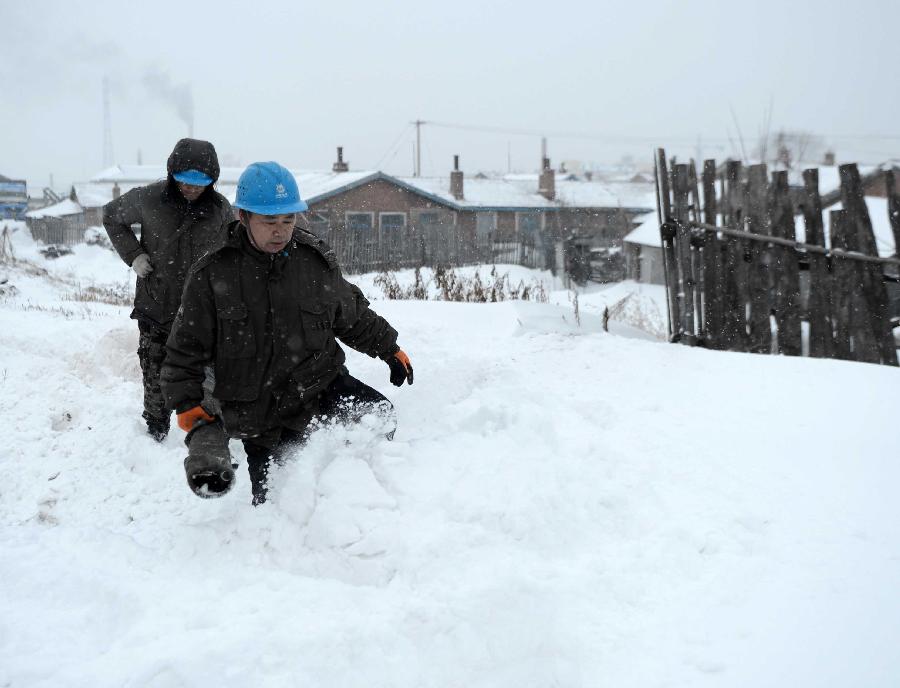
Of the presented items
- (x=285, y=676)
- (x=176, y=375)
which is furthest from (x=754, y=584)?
(x=176, y=375)

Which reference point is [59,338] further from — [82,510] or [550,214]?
[550,214]

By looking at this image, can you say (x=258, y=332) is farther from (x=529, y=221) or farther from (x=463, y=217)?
(x=529, y=221)

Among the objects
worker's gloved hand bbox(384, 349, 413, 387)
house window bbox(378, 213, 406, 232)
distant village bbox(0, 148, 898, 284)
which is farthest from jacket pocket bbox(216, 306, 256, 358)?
house window bbox(378, 213, 406, 232)

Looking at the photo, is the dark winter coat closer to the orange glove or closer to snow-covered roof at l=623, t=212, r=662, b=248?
the orange glove

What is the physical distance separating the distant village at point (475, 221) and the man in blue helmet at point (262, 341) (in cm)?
1365

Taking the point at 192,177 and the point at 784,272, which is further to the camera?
the point at 784,272

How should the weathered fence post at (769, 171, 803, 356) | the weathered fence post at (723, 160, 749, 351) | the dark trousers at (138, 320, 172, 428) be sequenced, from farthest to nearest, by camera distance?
the weathered fence post at (723, 160, 749, 351), the weathered fence post at (769, 171, 803, 356), the dark trousers at (138, 320, 172, 428)

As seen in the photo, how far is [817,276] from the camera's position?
4984 millimetres

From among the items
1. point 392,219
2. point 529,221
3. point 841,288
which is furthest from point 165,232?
point 529,221

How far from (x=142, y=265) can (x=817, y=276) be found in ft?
15.2

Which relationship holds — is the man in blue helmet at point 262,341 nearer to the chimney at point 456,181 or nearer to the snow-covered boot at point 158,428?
the snow-covered boot at point 158,428

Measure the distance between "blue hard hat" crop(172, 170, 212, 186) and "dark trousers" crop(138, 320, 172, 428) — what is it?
84cm

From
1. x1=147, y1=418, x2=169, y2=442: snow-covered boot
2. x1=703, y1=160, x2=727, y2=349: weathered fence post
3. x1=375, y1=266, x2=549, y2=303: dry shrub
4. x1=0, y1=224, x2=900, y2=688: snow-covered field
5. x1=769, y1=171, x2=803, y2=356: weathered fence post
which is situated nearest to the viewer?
x1=0, y1=224, x2=900, y2=688: snow-covered field

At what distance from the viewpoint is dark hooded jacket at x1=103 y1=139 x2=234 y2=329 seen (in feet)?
12.3
